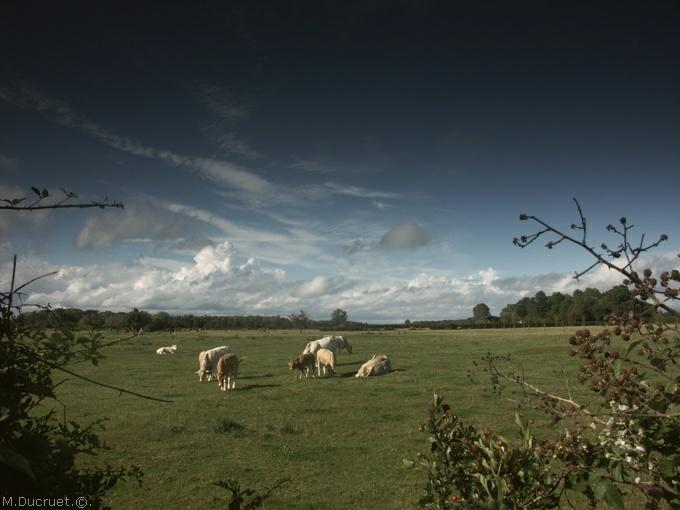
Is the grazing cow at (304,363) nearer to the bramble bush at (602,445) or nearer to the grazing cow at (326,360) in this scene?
the grazing cow at (326,360)

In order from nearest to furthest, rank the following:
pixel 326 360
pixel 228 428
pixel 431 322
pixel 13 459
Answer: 1. pixel 13 459
2. pixel 228 428
3. pixel 326 360
4. pixel 431 322

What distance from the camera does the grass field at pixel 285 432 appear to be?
28.1ft

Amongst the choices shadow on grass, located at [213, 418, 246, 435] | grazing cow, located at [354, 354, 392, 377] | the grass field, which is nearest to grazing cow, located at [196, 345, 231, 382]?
the grass field

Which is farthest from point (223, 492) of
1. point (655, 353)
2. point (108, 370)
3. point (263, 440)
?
point (108, 370)

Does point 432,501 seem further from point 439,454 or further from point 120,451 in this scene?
point 120,451

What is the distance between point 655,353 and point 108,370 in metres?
31.5

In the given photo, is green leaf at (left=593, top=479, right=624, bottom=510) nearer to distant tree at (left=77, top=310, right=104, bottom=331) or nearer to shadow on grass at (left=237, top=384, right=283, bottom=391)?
distant tree at (left=77, top=310, right=104, bottom=331)

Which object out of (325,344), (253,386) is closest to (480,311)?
(325,344)

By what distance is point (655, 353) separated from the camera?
2.35 m

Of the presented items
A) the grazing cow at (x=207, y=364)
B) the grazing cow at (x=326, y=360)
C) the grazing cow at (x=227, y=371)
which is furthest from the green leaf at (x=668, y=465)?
the grazing cow at (x=207, y=364)

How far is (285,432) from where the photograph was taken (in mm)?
12836

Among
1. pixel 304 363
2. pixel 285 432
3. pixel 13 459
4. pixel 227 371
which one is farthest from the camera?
pixel 304 363

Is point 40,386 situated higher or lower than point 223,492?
higher

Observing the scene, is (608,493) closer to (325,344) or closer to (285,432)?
(285,432)
